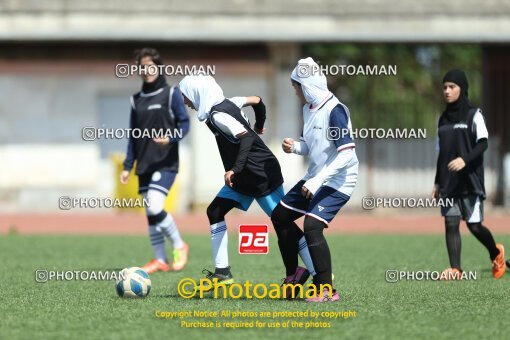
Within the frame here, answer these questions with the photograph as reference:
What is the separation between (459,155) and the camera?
11.1m

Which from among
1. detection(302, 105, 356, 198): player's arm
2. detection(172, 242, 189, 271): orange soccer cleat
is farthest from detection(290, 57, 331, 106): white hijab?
detection(172, 242, 189, 271): orange soccer cleat

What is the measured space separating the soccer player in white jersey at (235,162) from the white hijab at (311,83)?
2.35ft

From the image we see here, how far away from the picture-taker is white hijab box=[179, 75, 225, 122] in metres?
9.50

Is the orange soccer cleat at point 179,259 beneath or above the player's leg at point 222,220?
beneath

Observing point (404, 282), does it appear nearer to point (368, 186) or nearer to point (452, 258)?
point (452, 258)

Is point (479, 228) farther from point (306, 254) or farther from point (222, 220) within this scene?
point (222, 220)

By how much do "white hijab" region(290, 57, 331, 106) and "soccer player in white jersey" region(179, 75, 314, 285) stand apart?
716 millimetres

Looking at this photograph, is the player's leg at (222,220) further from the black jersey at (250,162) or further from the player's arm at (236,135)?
the player's arm at (236,135)

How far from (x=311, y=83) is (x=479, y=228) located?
342 cm

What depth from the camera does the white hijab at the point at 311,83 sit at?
29.2ft

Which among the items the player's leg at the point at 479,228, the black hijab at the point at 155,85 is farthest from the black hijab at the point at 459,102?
the black hijab at the point at 155,85

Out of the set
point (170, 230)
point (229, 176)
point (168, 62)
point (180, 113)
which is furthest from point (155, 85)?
point (168, 62)

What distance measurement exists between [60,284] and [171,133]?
97.0 inches

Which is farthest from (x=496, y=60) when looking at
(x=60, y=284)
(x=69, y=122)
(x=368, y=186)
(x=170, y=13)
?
(x=60, y=284)
